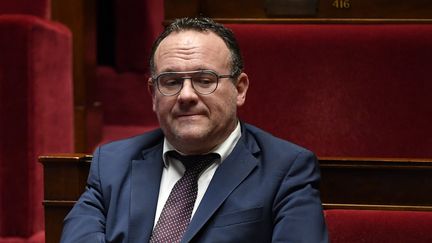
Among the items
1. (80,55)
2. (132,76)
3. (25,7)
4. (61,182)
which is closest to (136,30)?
(132,76)

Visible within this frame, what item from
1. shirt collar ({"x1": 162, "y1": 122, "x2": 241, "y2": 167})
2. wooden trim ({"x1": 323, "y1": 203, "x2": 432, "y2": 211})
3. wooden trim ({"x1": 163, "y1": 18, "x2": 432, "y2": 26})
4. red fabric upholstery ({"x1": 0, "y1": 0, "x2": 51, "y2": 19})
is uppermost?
red fabric upholstery ({"x1": 0, "y1": 0, "x2": 51, "y2": 19})

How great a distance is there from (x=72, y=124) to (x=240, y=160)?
0.45 meters

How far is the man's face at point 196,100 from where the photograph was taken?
1.51 ft

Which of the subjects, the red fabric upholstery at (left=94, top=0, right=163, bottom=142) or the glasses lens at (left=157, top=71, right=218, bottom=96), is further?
the red fabric upholstery at (left=94, top=0, right=163, bottom=142)

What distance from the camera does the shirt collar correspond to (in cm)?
48

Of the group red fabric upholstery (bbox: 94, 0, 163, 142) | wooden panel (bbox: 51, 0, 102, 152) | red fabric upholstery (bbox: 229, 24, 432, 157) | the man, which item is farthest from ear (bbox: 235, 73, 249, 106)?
red fabric upholstery (bbox: 94, 0, 163, 142)

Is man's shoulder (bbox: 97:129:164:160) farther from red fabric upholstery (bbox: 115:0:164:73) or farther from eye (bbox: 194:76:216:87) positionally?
red fabric upholstery (bbox: 115:0:164:73)

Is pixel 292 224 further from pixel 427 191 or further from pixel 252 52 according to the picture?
pixel 252 52

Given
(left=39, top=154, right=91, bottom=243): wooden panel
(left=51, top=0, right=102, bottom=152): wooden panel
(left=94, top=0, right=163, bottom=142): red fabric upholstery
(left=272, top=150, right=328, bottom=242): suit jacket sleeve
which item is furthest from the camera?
(left=94, top=0, right=163, bottom=142): red fabric upholstery

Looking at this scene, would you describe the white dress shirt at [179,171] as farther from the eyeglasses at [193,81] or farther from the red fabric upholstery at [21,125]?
the red fabric upholstery at [21,125]

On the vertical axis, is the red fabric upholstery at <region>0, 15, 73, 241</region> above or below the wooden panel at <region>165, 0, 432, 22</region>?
below

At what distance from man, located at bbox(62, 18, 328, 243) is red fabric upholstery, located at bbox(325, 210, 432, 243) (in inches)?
3.4

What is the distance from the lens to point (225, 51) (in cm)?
47

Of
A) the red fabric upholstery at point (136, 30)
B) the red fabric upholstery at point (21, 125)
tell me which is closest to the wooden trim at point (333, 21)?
the red fabric upholstery at point (21, 125)
